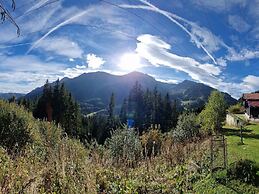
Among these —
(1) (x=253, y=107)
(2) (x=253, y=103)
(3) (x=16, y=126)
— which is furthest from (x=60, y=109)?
(3) (x=16, y=126)

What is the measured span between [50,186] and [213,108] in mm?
40570

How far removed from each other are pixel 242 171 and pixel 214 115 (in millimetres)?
33428

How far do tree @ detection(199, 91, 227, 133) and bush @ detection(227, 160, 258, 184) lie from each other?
3066cm

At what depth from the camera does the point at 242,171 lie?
42.9ft

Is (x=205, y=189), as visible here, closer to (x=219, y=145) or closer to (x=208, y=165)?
(x=208, y=165)

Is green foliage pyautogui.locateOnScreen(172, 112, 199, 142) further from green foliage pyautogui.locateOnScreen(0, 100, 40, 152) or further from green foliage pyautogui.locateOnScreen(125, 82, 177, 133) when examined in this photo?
→ green foliage pyautogui.locateOnScreen(125, 82, 177, 133)

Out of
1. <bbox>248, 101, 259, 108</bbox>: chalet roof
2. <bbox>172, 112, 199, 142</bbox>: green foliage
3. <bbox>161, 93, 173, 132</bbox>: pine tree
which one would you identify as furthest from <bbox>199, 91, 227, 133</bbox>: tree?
<bbox>161, 93, 173, 132</bbox>: pine tree

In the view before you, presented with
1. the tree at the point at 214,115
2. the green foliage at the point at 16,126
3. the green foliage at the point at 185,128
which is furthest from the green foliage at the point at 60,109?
the green foliage at the point at 16,126

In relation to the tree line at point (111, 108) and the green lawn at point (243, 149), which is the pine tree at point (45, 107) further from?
the green lawn at point (243, 149)

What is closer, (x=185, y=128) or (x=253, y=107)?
(x=185, y=128)

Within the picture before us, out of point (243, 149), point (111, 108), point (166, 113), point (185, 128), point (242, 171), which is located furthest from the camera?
point (111, 108)

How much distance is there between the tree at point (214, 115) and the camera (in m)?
45.0

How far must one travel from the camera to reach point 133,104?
134250mm

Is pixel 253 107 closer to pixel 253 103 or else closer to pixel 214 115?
pixel 253 103
